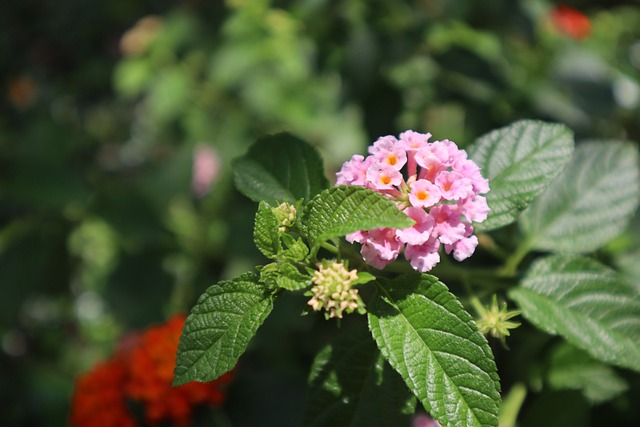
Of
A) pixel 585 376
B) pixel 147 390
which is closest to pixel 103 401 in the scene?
pixel 147 390

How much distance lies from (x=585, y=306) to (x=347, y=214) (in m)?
0.37

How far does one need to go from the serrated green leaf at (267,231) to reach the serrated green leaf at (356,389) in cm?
16

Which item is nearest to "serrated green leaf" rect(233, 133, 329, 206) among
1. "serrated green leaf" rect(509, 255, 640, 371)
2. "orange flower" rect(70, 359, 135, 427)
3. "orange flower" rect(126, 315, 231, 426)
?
"serrated green leaf" rect(509, 255, 640, 371)

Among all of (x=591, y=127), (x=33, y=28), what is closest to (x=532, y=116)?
(x=591, y=127)

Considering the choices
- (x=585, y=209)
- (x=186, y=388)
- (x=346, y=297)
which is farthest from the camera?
(x=186, y=388)

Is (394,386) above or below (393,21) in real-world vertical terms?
below

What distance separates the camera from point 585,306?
2.56 feet

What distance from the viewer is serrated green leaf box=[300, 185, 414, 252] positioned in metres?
0.60

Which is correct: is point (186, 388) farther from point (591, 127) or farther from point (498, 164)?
point (591, 127)

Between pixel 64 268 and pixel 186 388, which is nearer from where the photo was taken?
pixel 186 388

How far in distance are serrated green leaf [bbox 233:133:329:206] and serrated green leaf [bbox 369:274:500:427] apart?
0.69ft

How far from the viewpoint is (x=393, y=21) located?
1525mm

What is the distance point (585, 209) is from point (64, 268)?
1.33 meters

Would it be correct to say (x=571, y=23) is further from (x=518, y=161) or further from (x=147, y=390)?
(x=147, y=390)
